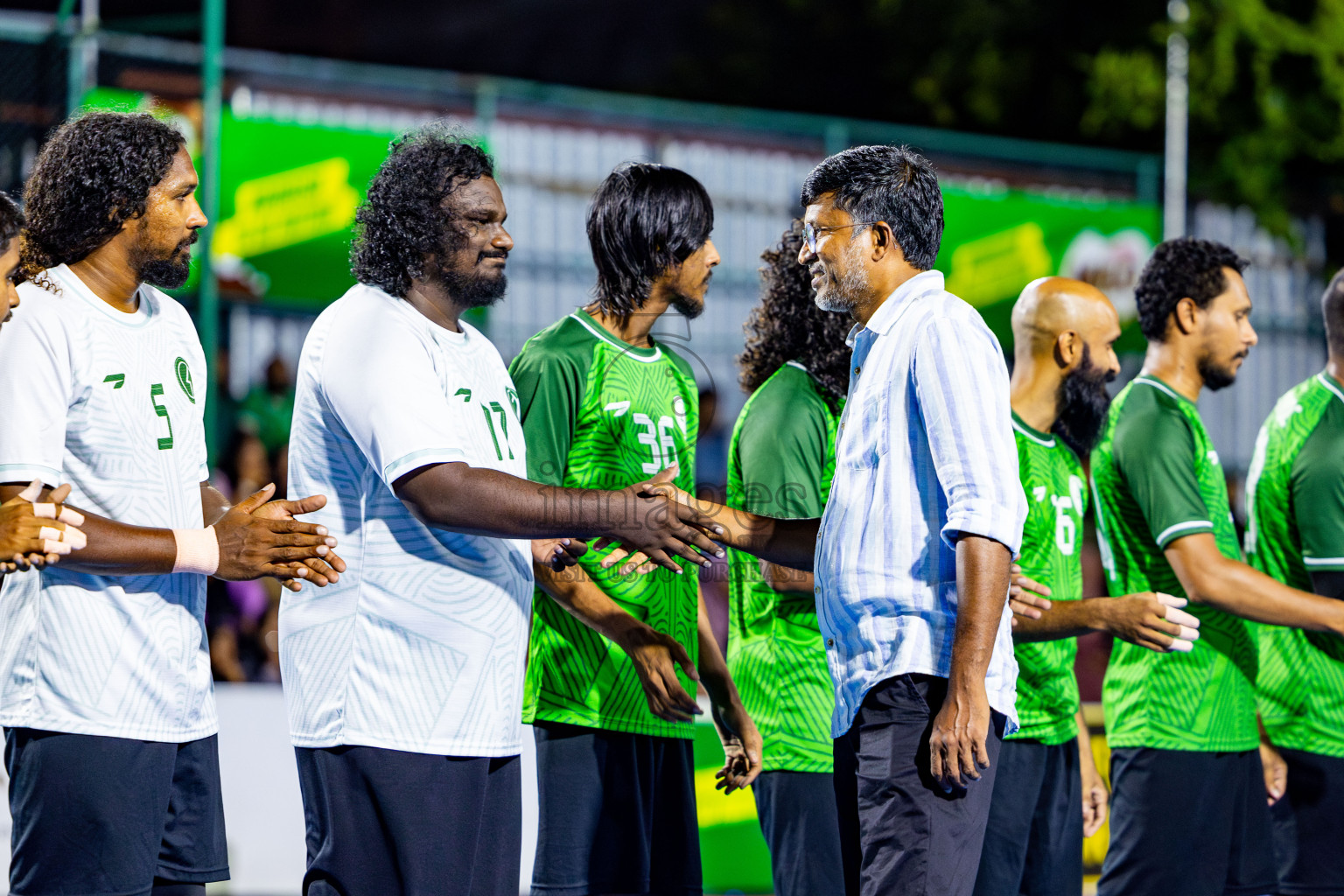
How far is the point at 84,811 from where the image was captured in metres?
2.78

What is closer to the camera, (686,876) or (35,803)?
(35,803)

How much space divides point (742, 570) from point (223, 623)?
3636 millimetres

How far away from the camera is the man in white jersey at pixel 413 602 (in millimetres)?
2678

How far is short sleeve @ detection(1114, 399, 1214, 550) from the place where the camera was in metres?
3.86

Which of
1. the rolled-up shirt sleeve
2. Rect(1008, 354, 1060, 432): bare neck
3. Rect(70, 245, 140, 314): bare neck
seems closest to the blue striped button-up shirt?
the rolled-up shirt sleeve

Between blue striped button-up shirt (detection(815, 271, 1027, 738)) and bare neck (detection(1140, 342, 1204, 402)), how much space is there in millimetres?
1724

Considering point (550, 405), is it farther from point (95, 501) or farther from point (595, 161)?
point (595, 161)

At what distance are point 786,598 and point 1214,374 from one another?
1.58 m

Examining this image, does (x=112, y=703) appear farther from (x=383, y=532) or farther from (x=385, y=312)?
(x=385, y=312)

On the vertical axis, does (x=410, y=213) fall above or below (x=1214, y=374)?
above

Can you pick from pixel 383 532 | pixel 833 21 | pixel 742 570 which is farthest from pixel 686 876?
pixel 833 21

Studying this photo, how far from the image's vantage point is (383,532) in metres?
2.76

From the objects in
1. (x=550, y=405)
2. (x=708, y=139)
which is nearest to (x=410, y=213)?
(x=550, y=405)

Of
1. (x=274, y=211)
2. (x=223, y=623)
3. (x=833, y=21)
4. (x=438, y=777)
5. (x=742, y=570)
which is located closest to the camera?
(x=438, y=777)
